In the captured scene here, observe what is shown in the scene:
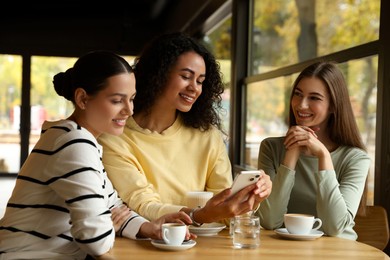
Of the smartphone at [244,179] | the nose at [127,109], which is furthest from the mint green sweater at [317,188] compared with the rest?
the nose at [127,109]

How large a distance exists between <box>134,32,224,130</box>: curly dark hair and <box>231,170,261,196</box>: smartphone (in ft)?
2.05

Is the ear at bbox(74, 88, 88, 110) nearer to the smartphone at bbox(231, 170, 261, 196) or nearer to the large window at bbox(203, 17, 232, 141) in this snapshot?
the smartphone at bbox(231, 170, 261, 196)

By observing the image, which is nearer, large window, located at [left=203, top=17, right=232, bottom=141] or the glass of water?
the glass of water

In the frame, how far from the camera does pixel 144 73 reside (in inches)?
A: 92.0

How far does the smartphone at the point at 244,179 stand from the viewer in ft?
5.44

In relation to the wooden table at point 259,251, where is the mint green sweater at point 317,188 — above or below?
above

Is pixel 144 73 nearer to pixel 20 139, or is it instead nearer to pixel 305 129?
pixel 305 129

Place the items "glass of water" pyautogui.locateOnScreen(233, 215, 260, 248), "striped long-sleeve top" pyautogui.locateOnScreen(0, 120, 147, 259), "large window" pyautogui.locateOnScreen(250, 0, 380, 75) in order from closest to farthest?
A: "striped long-sleeve top" pyautogui.locateOnScreen(0, 120, 147, 259) < "glass of water" pyautogui.locateOnScreen(233, 215, 260, 248) < "large window" pyautogui.locateOnScreen(250, 0, 380, 75)

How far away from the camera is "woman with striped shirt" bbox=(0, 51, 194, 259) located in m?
1.52

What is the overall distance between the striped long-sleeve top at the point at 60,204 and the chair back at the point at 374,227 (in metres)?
1.04

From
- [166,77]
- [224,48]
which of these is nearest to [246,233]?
[166,77]

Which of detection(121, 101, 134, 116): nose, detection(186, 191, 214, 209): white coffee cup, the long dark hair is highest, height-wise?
the long dark hair

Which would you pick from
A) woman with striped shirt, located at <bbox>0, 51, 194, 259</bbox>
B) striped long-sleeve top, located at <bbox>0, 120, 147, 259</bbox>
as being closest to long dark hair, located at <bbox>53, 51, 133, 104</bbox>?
woman with striped shirt, located at <bbox>0, 51, 194, 259</bbox>

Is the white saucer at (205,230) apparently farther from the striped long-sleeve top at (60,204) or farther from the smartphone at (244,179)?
the striped long-sleeve top at (60,204)
